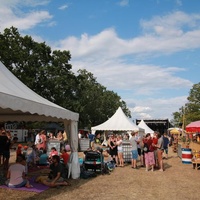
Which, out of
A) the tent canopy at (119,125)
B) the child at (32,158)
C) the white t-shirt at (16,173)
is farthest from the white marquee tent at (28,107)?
the tent canopy at (119,125)

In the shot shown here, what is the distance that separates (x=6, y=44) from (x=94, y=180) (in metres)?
26.8

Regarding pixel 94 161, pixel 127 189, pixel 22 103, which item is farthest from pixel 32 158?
pixel 22 103

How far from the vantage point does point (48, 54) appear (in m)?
35.8

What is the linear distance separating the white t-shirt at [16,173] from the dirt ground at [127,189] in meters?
0.29

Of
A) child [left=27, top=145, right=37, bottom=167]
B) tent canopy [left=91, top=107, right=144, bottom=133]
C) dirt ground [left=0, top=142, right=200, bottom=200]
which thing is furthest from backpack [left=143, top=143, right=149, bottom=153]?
tent canopy [left=91, top=107, right=144, bottom=133]

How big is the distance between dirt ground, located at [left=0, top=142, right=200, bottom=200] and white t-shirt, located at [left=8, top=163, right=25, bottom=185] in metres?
0.29

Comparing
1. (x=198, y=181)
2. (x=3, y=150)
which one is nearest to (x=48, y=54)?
(x=3, y=150)

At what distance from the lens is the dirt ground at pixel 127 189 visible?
7.20 meters

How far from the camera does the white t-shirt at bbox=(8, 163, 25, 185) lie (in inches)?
305

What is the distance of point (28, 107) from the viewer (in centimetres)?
675

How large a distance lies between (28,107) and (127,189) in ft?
11.8

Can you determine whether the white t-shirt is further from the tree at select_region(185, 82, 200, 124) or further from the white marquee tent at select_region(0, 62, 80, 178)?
the tree at select_region(185, 82, 200, 124)

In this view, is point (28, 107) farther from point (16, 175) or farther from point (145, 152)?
point (145, 152)

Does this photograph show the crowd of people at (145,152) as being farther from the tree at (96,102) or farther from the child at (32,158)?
the tree at (96,102)
